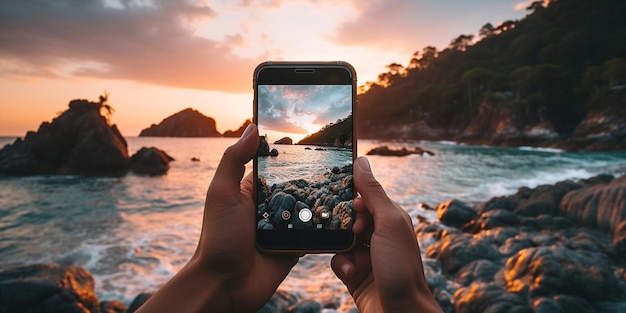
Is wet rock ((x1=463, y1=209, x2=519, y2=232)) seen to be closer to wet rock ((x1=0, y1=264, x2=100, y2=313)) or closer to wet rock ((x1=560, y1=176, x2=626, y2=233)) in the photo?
wet rock ((x1=560, y1=176, x2=626, y2=233))

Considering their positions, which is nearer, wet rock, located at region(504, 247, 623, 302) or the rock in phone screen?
the rock in phone screen

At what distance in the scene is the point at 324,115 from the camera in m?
2.45

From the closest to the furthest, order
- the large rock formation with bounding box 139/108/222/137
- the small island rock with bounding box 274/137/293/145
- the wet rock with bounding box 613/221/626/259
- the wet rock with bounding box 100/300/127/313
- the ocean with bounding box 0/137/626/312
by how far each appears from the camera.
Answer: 1. the small island rock with bounding box 274/137/293/145
2. the wet rock with bounding box 100/300/127/313
3. the wet rock with bounding box 613/221/626/259
4. the ocean with bounding box 0/137/626/312
5. the large rock formation with bounding box 139/108/222/137

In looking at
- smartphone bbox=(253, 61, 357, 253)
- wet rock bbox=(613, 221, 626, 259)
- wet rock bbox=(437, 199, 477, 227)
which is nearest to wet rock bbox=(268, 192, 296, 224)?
smartphone bbox=(253, 61, 357, 253)

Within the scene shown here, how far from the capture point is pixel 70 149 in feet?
98.6

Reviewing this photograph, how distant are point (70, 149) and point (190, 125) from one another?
92.1m

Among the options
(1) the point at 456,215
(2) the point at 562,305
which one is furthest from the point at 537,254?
(1) the point at 456,215

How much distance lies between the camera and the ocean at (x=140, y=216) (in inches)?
305

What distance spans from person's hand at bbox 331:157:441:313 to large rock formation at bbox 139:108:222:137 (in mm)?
121816

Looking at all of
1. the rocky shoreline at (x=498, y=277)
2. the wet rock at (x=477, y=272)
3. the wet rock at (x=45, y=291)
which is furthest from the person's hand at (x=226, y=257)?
the wet rock at (x=477, y=272)

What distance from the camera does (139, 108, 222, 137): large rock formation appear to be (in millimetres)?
117375

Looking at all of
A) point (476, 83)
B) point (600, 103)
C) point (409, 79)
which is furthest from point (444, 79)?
point (600, 103)

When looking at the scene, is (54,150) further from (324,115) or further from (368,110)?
(368,110)

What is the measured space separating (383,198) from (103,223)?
14.9m
